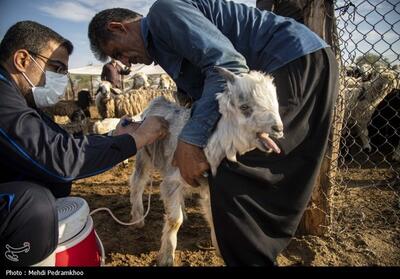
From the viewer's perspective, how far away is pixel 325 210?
3.20 meters

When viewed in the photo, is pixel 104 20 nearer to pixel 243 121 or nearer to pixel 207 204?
pixel 243 121

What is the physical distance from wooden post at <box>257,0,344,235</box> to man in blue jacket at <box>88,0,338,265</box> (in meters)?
0.59

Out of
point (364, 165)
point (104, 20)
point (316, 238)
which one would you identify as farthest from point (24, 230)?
point (364, 165)

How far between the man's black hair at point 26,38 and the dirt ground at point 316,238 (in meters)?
1.91

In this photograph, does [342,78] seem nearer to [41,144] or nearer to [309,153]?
[309,153]

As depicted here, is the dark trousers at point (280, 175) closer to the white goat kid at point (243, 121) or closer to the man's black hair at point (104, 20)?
the white goat kid at point (243, 121)

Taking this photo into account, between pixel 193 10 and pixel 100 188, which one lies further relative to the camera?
pixel 100 188

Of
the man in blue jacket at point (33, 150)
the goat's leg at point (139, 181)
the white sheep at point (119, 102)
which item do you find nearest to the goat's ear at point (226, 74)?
the man in blue jacket at point (33, 150)

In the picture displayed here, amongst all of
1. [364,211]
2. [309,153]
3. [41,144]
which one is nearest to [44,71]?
[41,144]

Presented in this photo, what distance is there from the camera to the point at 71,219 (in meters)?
2.19

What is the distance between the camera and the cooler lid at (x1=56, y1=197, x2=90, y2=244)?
2156mm

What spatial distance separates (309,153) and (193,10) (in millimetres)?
1210

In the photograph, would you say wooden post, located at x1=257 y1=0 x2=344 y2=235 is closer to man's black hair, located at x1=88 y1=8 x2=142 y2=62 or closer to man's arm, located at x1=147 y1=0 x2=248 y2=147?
man's arm, located at x1=147 y1=0 x2=248 y2=147

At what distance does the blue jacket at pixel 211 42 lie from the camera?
82.0 inches
